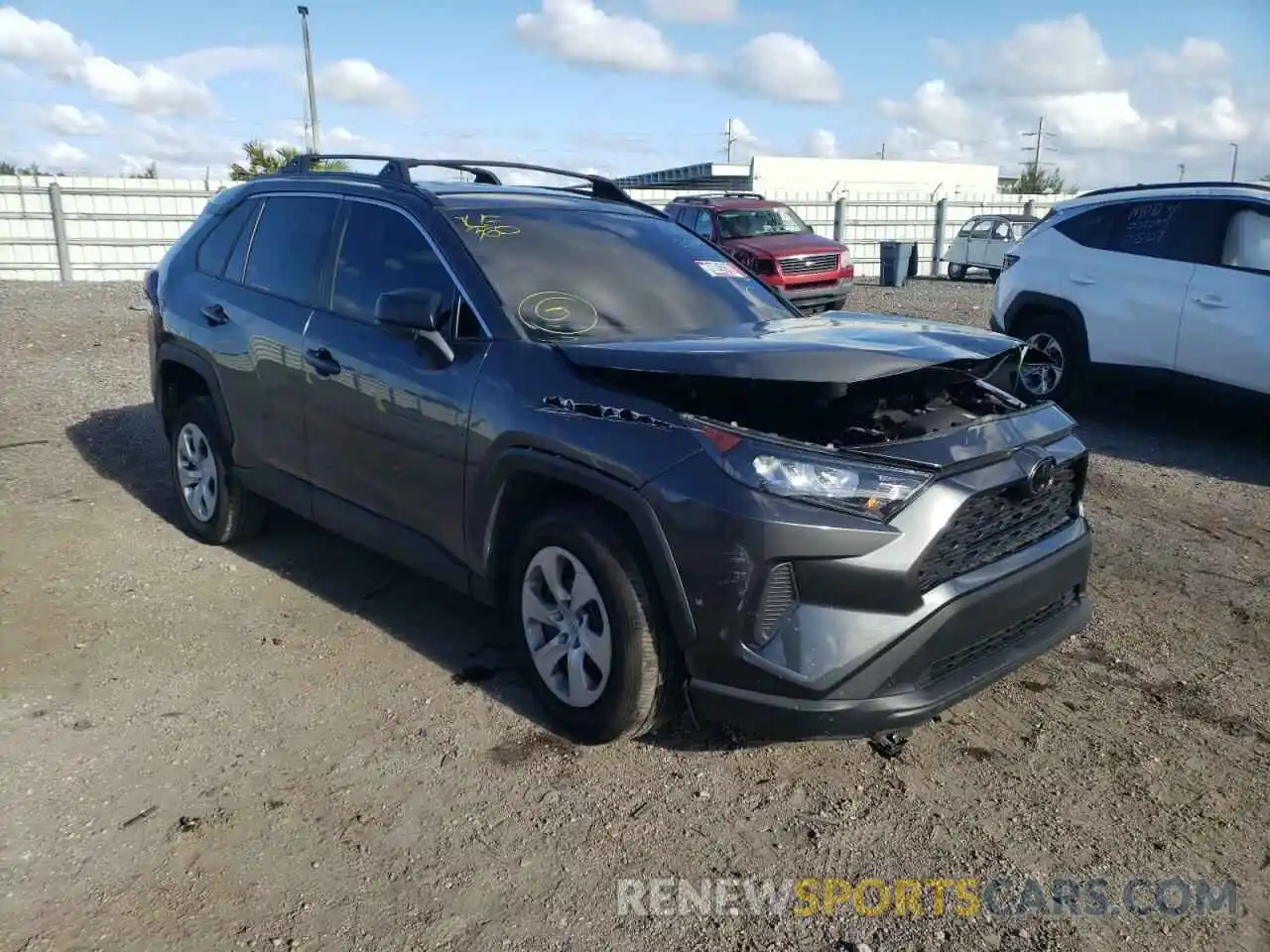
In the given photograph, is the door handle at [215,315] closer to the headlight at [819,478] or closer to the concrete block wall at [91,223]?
the headlight at [819,478]

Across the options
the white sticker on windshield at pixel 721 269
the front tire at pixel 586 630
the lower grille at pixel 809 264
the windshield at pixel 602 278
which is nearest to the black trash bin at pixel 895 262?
the lower grille at pixel 809 264

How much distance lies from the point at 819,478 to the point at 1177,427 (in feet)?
21.0

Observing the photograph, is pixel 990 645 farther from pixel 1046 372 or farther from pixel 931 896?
pixel 1046 372

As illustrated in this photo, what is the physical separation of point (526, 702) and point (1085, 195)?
22.4 feet

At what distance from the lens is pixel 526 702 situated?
12.4ft

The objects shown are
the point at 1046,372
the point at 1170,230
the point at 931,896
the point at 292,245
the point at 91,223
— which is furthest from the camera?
the point at 91,223

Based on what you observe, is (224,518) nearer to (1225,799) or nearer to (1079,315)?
(1225,799)

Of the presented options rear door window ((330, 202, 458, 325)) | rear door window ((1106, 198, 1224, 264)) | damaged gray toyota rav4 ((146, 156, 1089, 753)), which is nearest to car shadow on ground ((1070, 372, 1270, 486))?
rear door window ((1106, 198, 1224, 264))

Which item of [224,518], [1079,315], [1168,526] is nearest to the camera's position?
[224,518]

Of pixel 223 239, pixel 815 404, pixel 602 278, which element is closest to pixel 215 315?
pixel 223 239

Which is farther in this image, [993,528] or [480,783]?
[480,783]

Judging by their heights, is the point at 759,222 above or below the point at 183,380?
above

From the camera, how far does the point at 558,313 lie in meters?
3.77

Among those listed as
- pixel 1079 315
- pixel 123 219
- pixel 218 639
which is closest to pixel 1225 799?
pixel 218 639
